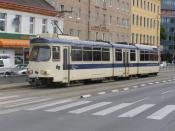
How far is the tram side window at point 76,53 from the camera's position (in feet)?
110

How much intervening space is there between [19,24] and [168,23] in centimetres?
12511

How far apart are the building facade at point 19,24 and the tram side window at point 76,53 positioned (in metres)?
20.0

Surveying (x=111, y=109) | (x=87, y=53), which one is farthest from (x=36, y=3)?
(x=111, y=109)

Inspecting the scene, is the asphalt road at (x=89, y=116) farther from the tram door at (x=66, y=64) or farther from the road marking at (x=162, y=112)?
the tram door at (x=66, y=64)

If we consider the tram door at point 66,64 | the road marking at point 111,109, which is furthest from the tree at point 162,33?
the road marking at point 111,109

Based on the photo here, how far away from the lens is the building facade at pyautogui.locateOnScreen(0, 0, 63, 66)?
5556cm

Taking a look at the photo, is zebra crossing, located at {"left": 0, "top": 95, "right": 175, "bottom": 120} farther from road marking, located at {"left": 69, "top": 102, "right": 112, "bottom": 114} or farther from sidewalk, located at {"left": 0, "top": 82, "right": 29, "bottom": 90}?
sidewalk, located at {"left": 0, "top": 82, "right": 29, "bottom": 90}

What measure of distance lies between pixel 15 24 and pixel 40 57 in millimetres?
26210

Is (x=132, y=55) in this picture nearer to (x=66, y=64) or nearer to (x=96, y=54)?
(x=96, y=54)

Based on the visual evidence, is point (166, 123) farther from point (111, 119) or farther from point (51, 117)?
point (51, 117)

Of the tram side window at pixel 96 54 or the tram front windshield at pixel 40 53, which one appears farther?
the tram side window at pixel 96 54

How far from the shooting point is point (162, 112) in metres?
17.2

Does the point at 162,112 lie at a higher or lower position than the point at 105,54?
lower

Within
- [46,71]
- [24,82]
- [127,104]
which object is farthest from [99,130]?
[24,82]
